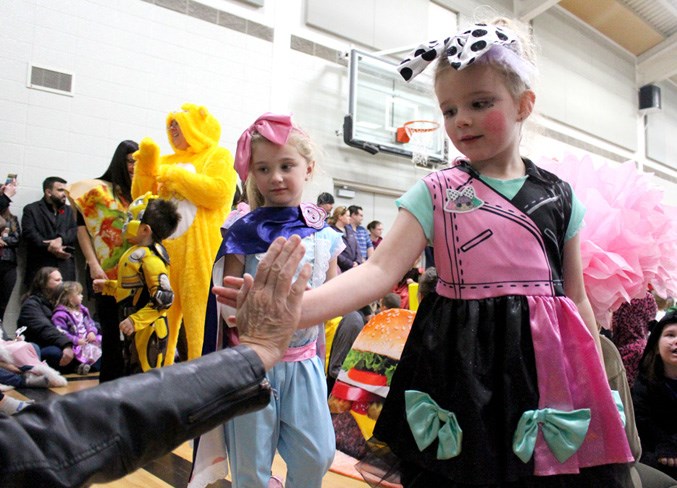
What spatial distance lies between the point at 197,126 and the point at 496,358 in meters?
2.71

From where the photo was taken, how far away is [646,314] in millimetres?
2789

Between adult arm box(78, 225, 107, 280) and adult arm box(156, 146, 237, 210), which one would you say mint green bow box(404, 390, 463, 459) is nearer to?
adult arm box(156, 146, 237, 210)

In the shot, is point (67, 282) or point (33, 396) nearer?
point (33, 396)

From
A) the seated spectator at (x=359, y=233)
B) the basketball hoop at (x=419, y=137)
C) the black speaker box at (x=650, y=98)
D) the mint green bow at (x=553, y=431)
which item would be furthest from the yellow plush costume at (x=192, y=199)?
the black speaker box at (x=650, y=98)

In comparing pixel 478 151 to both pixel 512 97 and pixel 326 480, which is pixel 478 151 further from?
pixel 326 480

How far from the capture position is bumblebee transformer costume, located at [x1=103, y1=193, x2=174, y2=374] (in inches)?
118

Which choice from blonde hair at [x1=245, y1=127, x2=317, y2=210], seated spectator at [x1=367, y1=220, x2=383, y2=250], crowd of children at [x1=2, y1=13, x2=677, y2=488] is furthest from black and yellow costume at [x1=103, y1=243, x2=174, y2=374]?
seated spectator at [x1=367, y1=220, x2=383, y2=250]


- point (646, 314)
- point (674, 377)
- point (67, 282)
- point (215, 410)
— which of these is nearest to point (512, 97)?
point (215, 410)

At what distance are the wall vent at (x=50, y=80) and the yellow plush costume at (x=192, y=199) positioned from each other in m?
3.10

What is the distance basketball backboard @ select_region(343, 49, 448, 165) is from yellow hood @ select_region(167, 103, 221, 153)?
16.4ft

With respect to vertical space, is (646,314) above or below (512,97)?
below

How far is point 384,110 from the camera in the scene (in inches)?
350

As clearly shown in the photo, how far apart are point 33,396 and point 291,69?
5.34 metres

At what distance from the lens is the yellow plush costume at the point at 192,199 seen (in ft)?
10.2
